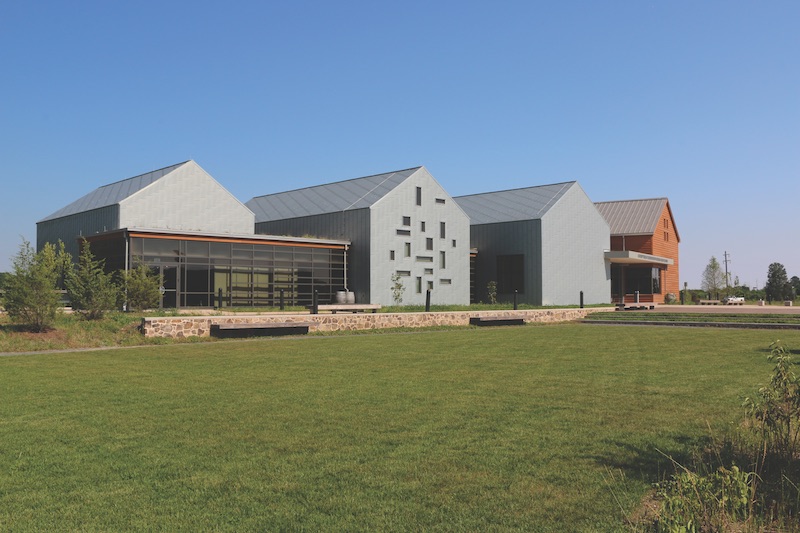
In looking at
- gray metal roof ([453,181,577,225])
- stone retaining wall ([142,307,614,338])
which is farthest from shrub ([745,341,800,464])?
gray metal roof ([453,181,577,225])

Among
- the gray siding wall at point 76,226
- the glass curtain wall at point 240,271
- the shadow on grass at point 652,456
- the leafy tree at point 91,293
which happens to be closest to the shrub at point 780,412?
the shadow on grass at point 652,456

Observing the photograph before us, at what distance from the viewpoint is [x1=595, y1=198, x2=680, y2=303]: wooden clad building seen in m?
59.3

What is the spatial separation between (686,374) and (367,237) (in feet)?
95.1

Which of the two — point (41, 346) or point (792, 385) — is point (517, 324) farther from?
point (792, 385)

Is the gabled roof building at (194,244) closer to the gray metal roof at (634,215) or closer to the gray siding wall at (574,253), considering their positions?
the gray siding wall at (574,253)

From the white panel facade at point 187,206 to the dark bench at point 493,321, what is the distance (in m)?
16.2

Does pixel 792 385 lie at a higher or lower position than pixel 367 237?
lower

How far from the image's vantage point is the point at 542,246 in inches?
1873

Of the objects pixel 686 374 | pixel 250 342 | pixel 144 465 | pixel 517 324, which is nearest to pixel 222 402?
pixel 144 465

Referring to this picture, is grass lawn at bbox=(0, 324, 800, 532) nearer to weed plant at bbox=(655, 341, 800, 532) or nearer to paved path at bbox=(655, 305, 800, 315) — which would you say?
weed plant at bbox=(655, 341, 800, 532)

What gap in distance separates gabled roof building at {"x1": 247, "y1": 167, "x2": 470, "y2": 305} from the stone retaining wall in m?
10.7

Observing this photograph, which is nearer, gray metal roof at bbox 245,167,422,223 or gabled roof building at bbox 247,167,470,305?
gabled roof building at bbox 247,167,470,305

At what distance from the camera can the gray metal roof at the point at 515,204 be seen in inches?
1959

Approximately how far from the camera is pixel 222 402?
9992 mm
